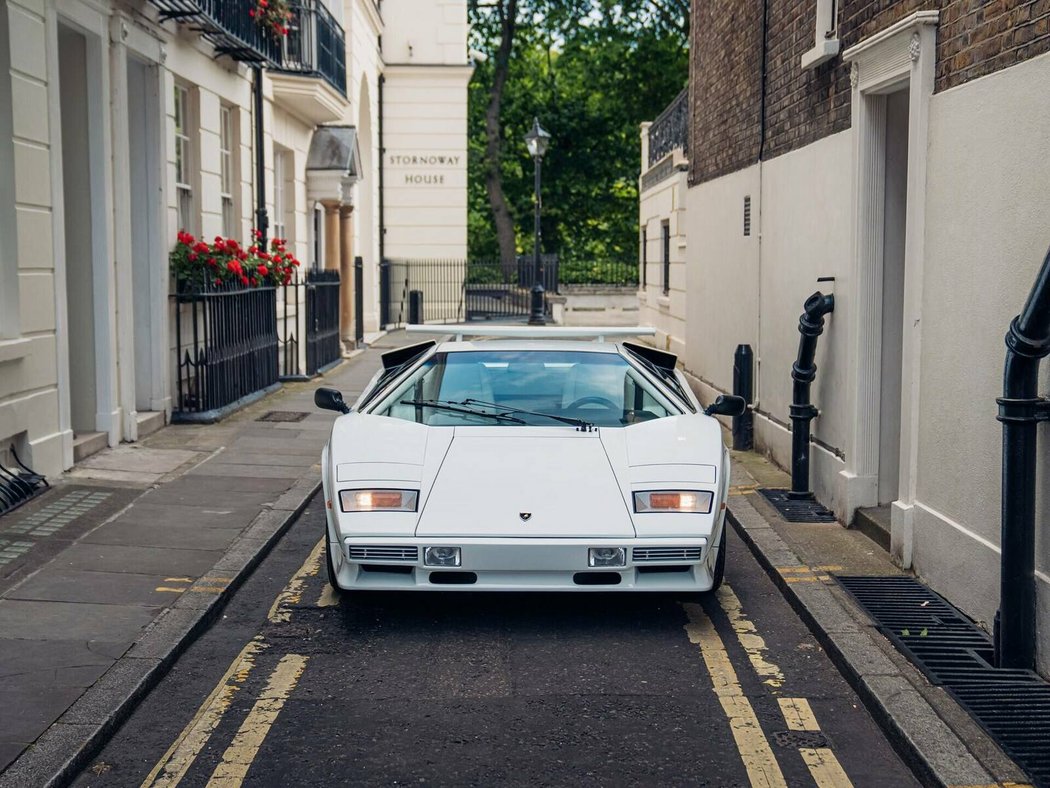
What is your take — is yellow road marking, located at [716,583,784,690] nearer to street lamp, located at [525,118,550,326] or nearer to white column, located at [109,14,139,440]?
white column, located at [109,14,139,440]

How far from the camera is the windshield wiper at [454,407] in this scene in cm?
732

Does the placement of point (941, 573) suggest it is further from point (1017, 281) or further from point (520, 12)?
point (520, 12)

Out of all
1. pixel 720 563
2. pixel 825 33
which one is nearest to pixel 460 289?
pixel 825 33

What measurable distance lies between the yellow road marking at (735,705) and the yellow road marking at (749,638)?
12 cm

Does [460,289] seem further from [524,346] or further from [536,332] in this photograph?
[524,346]

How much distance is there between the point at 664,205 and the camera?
76.3ft

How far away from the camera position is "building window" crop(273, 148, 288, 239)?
19.9 m

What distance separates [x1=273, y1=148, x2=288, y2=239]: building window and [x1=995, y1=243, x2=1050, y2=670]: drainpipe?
15.3 metres

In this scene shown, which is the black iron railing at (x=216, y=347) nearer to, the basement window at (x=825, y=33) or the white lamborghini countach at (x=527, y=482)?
the white lamborghini countach at (x=527, y=482)

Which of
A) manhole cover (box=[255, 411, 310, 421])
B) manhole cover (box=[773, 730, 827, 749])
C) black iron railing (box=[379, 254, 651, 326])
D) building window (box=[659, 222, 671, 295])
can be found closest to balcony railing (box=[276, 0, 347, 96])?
manhole cover (box=[255, 411, 310, 421])

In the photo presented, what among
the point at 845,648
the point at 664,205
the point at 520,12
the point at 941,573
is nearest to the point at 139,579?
the point at 845,648

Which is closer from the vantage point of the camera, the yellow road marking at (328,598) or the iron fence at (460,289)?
the yellow road marking at (328,598)

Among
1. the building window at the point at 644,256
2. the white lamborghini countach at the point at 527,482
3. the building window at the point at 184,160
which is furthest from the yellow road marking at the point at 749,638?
the building window at the point at 644,256

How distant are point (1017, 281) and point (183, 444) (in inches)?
321
